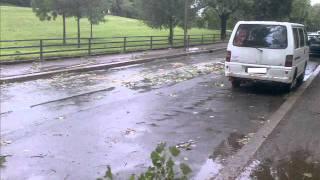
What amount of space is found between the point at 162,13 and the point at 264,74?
21.4 m

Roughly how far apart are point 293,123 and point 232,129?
1210 millimetres

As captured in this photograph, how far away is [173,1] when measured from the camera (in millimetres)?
32594

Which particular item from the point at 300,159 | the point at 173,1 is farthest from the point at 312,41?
the point at 300,159

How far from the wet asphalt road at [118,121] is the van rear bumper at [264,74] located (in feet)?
1.50

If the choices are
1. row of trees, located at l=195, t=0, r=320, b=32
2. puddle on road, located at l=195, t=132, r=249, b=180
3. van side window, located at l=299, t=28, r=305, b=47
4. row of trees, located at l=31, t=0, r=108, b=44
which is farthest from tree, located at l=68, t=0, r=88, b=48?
puddle on road, located at l=195, t=132, r=249, b=180

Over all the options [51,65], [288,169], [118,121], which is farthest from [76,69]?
[288,169]

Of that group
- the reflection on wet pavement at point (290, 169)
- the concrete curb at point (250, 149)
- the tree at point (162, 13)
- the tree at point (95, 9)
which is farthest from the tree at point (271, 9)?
the reflection on wet pavement at point (290, 169)

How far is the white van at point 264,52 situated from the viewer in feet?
39.8

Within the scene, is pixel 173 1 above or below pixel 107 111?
above

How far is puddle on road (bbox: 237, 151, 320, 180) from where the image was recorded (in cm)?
552

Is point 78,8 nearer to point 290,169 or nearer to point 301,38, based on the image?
point 301,38

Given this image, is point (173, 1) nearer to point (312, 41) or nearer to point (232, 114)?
point (312, 41)

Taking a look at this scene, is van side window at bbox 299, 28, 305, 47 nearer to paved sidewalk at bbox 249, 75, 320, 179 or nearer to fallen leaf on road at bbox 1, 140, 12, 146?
paved sidewalk at bbox 249, 75, 320, 179

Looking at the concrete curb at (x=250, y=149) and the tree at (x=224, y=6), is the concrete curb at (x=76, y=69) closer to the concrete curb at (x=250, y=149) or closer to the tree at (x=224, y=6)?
the concrete curb at (x=250, y=149)
